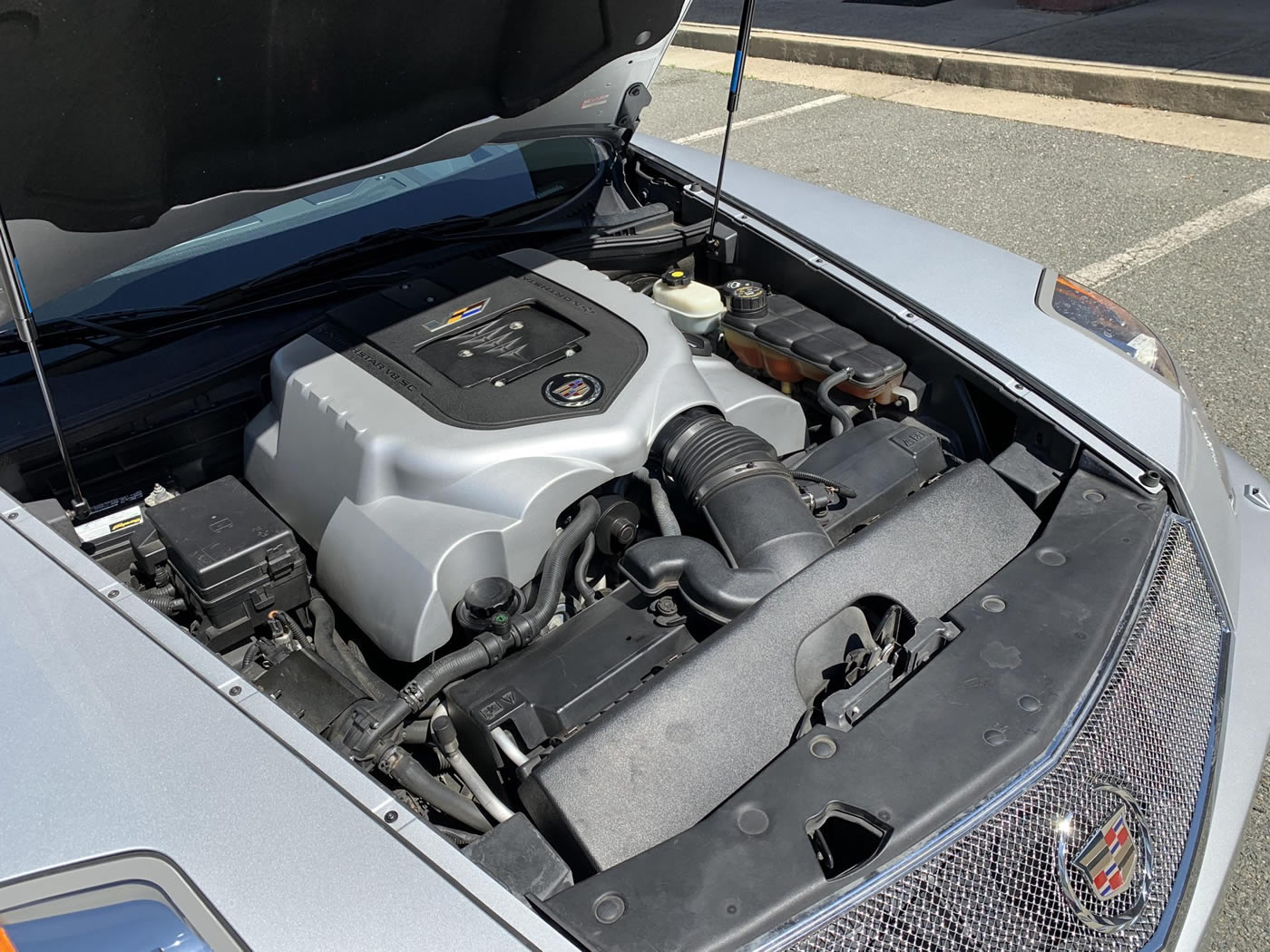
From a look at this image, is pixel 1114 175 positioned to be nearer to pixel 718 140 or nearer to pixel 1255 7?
pixel 718 140

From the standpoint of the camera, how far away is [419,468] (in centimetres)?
163

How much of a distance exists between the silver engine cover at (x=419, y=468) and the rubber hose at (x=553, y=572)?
3cm

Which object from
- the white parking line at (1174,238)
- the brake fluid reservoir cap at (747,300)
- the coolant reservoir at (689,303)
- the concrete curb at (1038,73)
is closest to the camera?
the brake fluid reservoir cap at (747,300)

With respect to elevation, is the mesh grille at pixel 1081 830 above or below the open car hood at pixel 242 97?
below

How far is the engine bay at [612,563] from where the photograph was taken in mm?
1258

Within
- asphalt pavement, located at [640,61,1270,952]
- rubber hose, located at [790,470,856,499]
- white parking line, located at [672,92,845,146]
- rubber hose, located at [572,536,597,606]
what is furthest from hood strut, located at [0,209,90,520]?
white parking line, located at [672,92,845,146]

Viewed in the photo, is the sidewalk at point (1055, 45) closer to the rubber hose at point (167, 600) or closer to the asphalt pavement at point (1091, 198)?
the asphalt pavement at point (1091, 198)

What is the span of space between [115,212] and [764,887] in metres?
1.37

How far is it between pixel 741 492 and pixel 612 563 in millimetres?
270

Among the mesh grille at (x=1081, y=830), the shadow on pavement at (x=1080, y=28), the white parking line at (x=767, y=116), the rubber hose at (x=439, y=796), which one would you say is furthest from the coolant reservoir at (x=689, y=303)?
the shadow on pavement at (x=1080, y=28)

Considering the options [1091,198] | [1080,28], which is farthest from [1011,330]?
[1080,28]

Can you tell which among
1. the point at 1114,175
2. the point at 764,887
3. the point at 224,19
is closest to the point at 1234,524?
the point at 764,887

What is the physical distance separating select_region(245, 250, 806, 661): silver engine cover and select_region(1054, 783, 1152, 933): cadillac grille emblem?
→ 2.79 feet

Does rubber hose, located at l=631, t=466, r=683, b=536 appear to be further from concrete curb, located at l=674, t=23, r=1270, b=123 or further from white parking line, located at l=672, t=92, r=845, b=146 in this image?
concrete curb, located at l=674, t=23, r=1270, b=123
